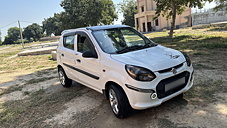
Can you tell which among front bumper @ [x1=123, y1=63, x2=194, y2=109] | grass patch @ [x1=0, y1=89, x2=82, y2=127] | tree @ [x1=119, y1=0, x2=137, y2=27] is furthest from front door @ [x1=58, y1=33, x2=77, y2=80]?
tree @ [x1=119, y1=0, x2=137, y2=27]

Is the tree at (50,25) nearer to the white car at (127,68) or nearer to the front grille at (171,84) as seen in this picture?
the white car at (127,68)

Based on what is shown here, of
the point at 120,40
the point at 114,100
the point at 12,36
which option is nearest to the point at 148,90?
the point at 114,100

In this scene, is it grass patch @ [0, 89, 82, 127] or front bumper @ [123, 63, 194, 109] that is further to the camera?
grass patch @ [0, 89, 82, 127]

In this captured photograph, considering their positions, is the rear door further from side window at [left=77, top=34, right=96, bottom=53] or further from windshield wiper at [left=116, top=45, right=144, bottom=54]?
windshield wiper at [left=116, top=45, right=144, bottom=54]

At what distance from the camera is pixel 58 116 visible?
412 centimetres

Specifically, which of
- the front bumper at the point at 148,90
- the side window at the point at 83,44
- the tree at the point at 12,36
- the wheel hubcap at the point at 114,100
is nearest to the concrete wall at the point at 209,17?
the side window at the point at 83,44

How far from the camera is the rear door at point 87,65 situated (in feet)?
13.2

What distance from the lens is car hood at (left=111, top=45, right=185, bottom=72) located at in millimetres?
3250

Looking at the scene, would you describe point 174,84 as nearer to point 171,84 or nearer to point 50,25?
point 171,84

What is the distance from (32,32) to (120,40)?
334 ft

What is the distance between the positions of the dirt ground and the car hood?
0.97 meters

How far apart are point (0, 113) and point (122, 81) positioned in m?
3.37

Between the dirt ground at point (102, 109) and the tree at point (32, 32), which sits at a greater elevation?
the tree at point (32, 32)

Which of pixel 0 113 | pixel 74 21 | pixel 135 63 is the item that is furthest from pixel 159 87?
pixel 74 21
